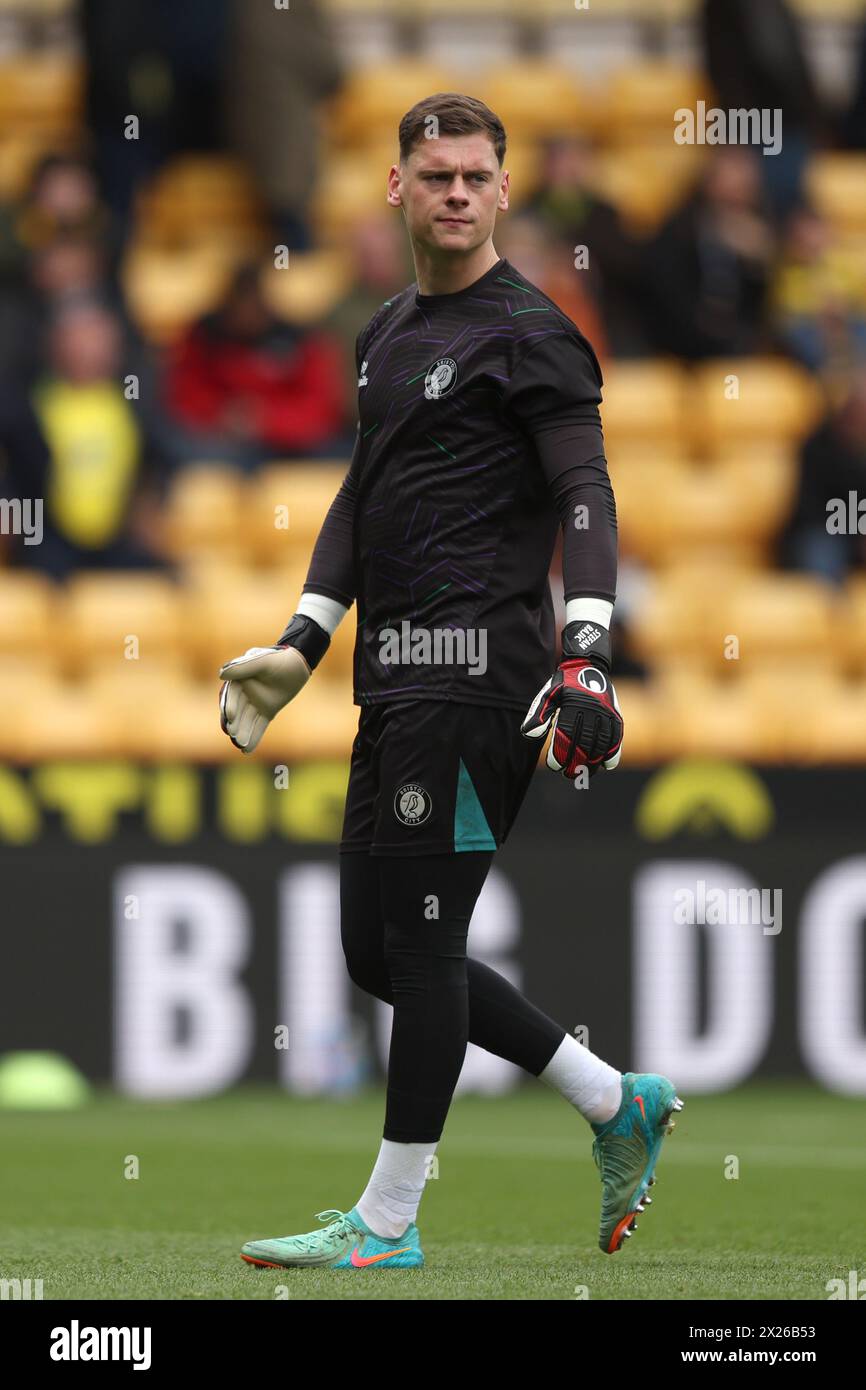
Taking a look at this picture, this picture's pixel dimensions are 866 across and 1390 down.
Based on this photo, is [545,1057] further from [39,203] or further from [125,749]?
[39,203]

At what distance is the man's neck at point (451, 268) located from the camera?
159 inches

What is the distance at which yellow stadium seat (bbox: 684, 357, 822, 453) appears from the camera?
9547mm

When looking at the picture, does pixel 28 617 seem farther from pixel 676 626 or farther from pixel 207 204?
pixel 207 204

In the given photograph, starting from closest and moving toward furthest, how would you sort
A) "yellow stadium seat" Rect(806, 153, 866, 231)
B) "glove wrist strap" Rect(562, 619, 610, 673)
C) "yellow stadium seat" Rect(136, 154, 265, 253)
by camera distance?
A: "glove wrist strap" Rect(562, 619, 610, 673)
"yellow stadium seat" Rect(136, 154, 265, 253)
"yellow stadium seat" Rect(806, 153, 866, 231)

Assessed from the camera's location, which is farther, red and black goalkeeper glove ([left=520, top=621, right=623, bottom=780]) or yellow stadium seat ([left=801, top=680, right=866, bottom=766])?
yellow stadium seat ([left=801, top=680, right=866, bottom=766])

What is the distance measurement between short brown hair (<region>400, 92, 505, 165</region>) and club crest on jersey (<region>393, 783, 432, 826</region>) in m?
1.01

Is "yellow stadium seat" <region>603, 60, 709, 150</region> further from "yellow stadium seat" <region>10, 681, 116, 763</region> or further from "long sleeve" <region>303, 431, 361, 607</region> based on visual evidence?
"long sleeve" <region>303, 431, 361, 607</region>

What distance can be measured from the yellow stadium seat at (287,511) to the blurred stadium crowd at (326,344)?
13 mm

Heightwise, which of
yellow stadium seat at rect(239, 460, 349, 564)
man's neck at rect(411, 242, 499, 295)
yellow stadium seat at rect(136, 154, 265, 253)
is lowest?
man's neck at rect(411, 242, 499, 295)

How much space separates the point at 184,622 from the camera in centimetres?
864

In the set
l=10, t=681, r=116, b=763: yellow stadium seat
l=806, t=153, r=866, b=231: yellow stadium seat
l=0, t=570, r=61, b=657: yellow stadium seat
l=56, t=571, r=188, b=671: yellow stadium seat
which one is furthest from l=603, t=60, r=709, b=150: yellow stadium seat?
l=10, t=681, r=116, b=763: yellow stadium seat

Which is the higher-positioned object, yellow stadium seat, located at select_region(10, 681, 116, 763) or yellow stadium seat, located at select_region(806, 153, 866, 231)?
yellow stadium seat, located at select_region(806, 153, 866, 231)

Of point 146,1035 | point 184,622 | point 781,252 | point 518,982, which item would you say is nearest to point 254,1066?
point 146,1035

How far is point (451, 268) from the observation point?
4055 mm
